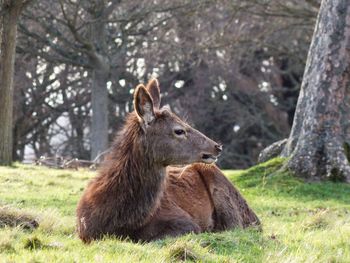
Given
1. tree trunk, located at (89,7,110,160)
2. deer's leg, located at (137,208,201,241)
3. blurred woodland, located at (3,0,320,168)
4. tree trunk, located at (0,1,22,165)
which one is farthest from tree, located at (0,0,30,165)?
deer's leg, located at (137,208,201,241)

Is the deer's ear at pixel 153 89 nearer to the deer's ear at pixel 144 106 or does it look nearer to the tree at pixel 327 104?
the deer's ear at pixel 144 106

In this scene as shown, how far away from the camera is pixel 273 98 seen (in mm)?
37750

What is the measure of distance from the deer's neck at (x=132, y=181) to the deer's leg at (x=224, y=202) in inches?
45.2

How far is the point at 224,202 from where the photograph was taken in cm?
963

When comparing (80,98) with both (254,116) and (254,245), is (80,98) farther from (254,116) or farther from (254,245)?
(254,245)

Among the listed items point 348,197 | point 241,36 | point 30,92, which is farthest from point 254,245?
point 30,92

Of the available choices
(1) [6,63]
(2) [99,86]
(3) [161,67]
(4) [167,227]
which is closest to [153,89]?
(4) [167,227]

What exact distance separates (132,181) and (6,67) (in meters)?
11.3

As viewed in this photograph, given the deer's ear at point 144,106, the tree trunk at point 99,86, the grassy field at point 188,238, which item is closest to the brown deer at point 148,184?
the deer's ear at point 144,106

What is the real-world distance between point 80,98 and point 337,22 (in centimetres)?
1869

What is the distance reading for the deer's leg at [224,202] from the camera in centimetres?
957

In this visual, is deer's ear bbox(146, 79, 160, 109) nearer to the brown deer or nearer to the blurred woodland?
the brown deer

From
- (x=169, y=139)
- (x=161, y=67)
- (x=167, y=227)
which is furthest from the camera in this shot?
(x=161, y=67)

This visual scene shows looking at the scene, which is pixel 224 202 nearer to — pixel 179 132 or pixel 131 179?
pixel 179 132
